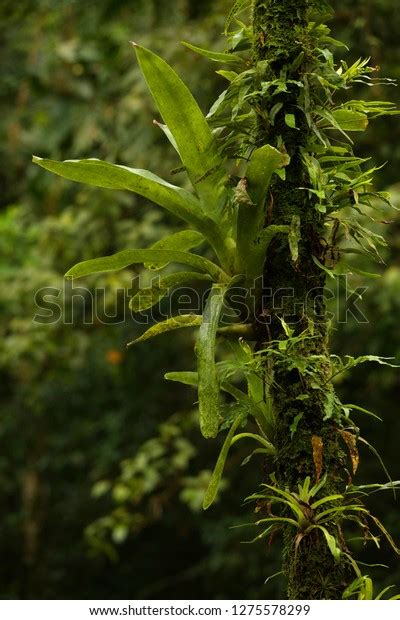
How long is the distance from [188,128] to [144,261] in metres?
0.14

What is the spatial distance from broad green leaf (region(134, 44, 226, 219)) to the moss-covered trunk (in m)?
0.06

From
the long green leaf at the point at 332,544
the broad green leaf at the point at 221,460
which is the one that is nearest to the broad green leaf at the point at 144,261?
the broad green leaf at the point at 221,460

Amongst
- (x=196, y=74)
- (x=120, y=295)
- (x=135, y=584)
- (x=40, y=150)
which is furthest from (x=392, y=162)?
(x=135, y=584)

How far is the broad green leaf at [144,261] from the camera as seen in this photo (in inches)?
34.2

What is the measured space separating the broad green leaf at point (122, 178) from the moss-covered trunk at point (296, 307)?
9 cm

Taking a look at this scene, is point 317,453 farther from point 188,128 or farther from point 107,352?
point 107,352

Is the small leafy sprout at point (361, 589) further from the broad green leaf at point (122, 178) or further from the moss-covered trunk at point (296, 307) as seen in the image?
the broad green leaf at point (122, 178)

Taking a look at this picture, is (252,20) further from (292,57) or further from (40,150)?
(40,150)

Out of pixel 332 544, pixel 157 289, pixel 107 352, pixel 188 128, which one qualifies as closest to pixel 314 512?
pixel 332 544

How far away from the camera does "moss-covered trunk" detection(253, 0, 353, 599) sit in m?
0.80

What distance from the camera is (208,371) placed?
81 cm

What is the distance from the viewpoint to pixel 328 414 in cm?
79

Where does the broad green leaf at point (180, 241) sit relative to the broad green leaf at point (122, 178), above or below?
below

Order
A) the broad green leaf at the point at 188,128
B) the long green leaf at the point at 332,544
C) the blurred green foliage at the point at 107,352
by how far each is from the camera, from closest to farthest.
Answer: the long green leaf at the point at 332,544 → the broad green leaf at the point at 188,128 → the blurred green foliage at the point at 107,352
